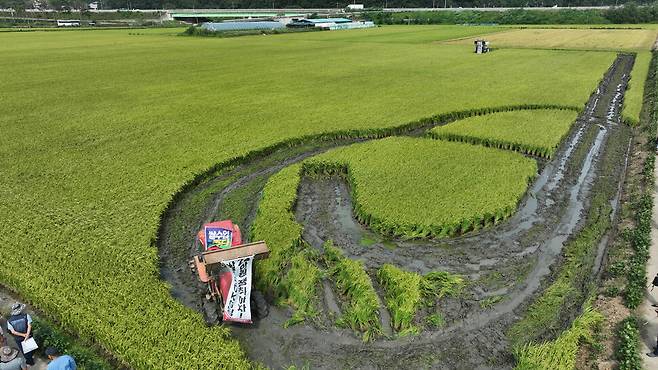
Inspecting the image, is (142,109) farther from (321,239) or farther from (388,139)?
(321,239)

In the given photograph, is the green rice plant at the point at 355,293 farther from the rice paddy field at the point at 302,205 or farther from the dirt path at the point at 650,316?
the dirt path at the point at 650,316

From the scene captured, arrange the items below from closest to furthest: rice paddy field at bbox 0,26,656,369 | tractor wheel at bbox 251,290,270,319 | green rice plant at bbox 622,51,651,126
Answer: rice paddy field at bbox 0,26,656,369
tractor wheel at bbox 251,290,270,319
green rice plant at bbox 622,51,651,126

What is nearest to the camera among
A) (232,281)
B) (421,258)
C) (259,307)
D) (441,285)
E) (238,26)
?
(232,281)

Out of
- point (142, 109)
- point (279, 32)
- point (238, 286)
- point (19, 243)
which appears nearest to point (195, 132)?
point (142, 109)

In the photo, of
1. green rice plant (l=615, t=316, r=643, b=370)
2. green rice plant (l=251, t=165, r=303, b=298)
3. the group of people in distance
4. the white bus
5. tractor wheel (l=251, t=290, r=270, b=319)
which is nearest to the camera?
the group of people in distance

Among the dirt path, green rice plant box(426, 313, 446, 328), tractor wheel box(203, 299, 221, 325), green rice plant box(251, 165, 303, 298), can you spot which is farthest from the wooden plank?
the dirt path

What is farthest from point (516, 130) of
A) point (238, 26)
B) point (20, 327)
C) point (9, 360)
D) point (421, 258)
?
point (238, 26)

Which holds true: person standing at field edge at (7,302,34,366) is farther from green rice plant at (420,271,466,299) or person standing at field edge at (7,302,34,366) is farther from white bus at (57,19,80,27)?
white bus at (57,19,80,27)

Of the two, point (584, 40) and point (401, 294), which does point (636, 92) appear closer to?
point (401, 294)
